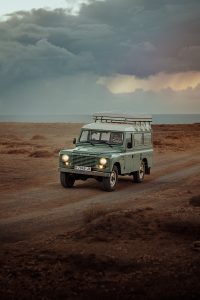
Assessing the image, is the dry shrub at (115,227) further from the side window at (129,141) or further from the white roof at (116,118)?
the white roof at (116,118)

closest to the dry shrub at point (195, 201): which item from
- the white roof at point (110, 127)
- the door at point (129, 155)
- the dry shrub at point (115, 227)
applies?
the dry shrub at point (115, 227)

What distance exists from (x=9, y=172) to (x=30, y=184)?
404 centimetres

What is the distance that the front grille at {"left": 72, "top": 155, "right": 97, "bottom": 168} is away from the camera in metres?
16.6

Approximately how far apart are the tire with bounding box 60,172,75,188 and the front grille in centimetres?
66

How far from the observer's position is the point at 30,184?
19094mm

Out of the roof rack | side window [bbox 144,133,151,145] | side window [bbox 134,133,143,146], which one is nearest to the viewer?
side window [bbox 134,133,143,146]

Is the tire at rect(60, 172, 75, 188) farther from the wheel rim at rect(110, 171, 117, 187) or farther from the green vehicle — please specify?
the wheel rim at rect(110, 171, 117, 187)

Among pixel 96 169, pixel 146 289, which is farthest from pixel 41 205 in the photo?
pixel 146 289

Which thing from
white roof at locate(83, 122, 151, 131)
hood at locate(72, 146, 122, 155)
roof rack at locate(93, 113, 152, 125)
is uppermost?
roof rack at locate(93, 113, 152, 125)

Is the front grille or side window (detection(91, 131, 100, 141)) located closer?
the front grille

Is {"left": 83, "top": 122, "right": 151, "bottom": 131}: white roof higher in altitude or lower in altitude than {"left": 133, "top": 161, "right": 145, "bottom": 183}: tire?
higher

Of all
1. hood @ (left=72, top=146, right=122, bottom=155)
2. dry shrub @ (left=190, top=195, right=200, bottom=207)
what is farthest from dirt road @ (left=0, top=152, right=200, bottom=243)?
hood @ (left=72, top=146, right=122, bottom=155)

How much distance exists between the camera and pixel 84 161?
16766 mm

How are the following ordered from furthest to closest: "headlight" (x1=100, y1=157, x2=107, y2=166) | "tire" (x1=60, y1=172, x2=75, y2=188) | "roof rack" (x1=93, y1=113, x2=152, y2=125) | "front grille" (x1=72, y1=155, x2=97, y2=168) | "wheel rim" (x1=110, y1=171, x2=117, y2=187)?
1. "roof rack" (x1=93, y1=113, x2=152, y2=125)
2. "tire" (x1=60, y1=172, x2=75, y2=188)
3. "wheel rim" (x1=110, y1=171, x2=117, y2=187)
4. "front grille" (x1=72, y1=155, x2=97, y2=168)
5. "headlight" (x1=100, y1=157, x2=107, y2=166)
